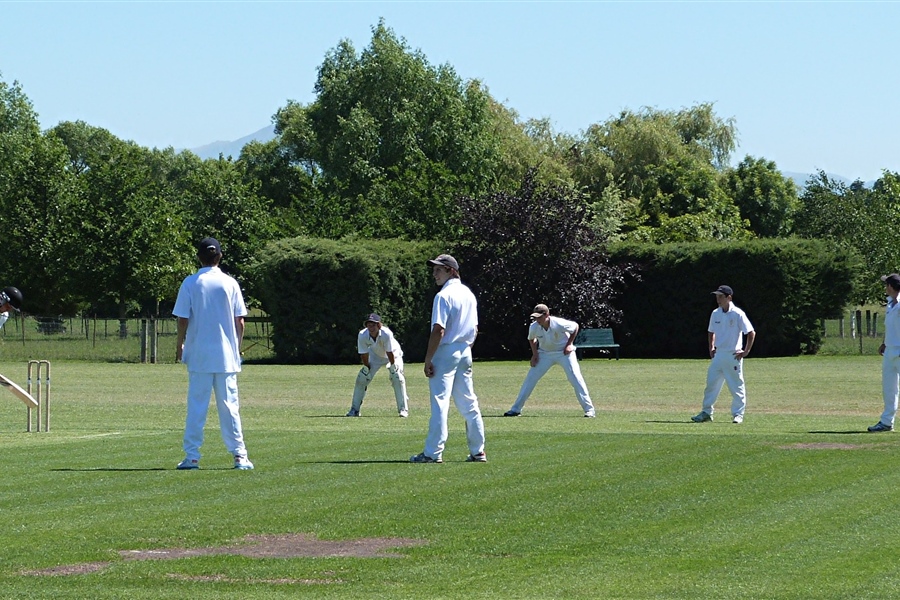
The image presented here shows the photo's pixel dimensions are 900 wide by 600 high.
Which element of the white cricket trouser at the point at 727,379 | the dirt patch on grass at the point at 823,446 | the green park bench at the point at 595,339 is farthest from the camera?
the green park bench at the point at 595,339

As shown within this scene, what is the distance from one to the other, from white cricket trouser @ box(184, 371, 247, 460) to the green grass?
0.35m

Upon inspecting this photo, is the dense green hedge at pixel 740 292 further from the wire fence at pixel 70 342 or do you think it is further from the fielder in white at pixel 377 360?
the fielder in white at pixel 377 360

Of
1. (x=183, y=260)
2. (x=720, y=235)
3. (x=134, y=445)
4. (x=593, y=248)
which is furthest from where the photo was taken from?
(x=720, y=235)

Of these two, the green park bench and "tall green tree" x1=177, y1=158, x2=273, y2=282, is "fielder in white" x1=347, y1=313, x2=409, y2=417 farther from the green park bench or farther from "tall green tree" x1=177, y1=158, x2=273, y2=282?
"tall green tree" x1=177, y1=158, x2=273, y2=282

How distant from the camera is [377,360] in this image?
76.0 ft

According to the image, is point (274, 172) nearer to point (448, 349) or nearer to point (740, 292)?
point (740, 292)

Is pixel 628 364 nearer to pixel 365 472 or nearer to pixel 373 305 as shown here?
pixel 373 305

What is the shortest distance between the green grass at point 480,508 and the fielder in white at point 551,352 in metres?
0.94

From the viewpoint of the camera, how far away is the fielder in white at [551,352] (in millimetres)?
22000

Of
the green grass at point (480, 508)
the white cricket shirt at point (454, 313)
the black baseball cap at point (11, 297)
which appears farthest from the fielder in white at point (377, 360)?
the white cricket shirt at point (454, 313)

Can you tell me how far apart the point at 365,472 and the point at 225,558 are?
14.6ft

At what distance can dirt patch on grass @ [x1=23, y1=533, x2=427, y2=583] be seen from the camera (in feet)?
28.5

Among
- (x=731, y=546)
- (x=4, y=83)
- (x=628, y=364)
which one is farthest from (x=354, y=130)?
(x=731, y=546)

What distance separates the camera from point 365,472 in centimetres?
1302
